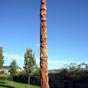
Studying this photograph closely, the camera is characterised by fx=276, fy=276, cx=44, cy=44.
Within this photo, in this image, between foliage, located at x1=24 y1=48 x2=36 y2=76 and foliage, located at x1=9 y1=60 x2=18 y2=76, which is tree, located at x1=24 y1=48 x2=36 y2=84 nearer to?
foliage, located at x1=24 y1=48 x2=36 y2=76

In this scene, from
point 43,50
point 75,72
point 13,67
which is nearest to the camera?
point 43,50

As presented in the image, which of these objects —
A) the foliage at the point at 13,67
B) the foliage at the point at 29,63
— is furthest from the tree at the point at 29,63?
the foliage at the point at 13,67

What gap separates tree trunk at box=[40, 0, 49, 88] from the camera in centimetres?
917

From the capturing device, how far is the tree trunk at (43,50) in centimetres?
917

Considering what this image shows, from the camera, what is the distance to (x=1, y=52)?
2859 inches

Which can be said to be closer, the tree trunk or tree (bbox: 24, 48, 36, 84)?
the tree trunk

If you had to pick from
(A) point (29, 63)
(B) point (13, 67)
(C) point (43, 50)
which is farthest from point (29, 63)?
(C) point (43, 50)

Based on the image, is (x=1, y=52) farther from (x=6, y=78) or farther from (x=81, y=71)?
(x=81, y=71)

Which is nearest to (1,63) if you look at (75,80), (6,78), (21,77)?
(21,77)

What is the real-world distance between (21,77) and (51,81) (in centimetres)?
1908

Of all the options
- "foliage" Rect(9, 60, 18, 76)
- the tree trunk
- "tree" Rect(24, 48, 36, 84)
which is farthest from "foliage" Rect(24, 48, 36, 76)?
the tree trunk

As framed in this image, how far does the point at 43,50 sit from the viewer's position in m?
9.41

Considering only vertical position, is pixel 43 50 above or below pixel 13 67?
below

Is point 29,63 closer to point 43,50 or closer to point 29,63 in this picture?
point 29,63
